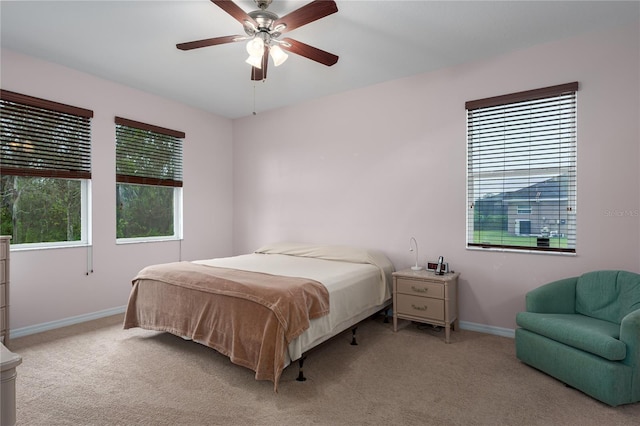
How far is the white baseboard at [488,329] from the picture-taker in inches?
131

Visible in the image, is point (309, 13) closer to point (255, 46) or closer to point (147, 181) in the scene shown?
point (255, 46)

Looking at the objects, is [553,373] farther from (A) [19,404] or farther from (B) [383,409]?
(A) [19,404]

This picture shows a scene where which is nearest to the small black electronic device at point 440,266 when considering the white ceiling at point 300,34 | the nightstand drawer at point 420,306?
the nightstand drawer at point 420,306

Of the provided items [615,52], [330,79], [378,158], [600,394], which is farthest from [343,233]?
[615,52]

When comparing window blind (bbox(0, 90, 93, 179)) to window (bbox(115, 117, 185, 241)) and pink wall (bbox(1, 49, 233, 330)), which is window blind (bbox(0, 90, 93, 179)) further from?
window (bbox(115, 117, 185, 241))

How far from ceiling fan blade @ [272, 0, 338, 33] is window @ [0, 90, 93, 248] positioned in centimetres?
270

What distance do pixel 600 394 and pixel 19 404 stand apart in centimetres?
358

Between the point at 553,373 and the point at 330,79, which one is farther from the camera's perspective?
the point at 330,79

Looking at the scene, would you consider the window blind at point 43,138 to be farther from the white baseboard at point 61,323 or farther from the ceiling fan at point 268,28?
the ceiling fan at point 268,28

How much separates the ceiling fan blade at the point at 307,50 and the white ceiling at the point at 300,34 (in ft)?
0.93

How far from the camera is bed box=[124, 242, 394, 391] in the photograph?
235cm

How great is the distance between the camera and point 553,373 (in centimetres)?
244

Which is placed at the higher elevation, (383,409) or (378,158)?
(378,158)

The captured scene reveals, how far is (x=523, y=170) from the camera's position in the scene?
10.8ft
